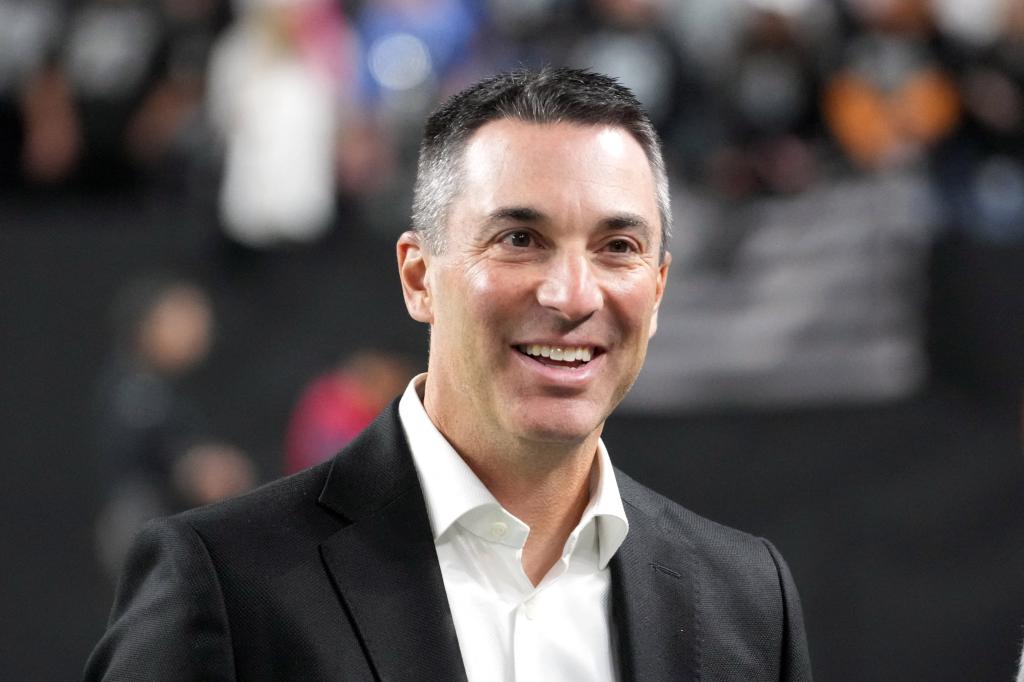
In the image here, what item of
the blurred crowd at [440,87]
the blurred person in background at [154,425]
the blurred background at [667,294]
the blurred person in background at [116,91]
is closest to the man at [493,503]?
the blurred background at [667,294]

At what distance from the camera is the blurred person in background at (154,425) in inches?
257

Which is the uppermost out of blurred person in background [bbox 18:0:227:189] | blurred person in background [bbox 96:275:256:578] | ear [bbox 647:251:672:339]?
blurred person in background [bbox 18:0:227:189]

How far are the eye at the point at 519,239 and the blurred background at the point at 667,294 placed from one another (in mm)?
4629

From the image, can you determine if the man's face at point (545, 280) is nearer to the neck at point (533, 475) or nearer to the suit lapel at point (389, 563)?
the neck at point (533, 475)

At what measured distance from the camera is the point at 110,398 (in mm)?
6625

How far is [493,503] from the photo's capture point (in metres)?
2.04

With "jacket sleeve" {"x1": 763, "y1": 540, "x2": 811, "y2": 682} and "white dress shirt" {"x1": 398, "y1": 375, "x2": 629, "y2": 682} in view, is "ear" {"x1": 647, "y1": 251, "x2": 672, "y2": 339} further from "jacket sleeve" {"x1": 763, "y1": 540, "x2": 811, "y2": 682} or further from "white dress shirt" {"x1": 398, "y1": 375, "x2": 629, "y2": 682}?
"jacket sleeve" {"x1": 763, "y1": 540, "x2": 811, "y2": 682}

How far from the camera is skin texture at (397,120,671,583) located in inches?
77.9

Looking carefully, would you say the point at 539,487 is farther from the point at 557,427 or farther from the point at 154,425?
the point at 154,425

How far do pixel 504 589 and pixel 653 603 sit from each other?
0.70ft

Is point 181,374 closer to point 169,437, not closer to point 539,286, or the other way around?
point 169,437

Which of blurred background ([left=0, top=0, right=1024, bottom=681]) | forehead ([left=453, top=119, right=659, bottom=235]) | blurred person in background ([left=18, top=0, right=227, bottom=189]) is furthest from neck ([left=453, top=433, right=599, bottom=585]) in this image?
blurred person in background ([left=18, top=0, right=227, bottom=189])

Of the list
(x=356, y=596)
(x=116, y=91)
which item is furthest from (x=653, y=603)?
(x=116, y=91)

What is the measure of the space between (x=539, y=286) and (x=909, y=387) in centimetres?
500
